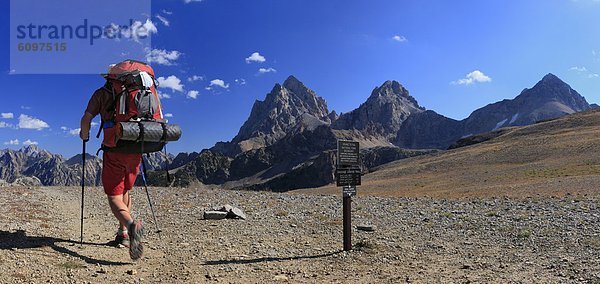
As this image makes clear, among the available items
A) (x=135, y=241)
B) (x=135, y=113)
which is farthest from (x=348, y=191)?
(x=135, y=113)

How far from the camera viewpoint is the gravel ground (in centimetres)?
675

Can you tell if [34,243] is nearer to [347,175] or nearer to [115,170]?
[115,170]

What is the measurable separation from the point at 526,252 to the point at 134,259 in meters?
8.24

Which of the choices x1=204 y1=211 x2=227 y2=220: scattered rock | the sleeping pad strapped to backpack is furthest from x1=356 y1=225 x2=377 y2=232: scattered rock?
the sleeping pad strapped to backpack

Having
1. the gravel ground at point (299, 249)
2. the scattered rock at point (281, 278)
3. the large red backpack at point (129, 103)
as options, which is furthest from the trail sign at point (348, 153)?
the large red backpack at point (129, 103)

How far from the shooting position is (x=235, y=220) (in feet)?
41.0

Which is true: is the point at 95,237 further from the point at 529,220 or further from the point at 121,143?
the point at 529,220

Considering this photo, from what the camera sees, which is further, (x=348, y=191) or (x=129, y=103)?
(x=348, y=191)

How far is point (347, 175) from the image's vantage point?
9031 mm

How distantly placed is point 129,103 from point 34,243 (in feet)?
10.4

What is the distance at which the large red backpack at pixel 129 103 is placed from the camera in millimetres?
6988

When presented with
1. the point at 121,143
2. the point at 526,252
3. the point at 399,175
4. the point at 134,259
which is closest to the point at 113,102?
the point at 121,143

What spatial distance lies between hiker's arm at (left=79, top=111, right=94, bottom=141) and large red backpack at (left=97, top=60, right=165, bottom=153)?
0.85 ft

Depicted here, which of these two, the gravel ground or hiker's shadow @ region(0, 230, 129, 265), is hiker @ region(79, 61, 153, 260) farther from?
the gravel ground
